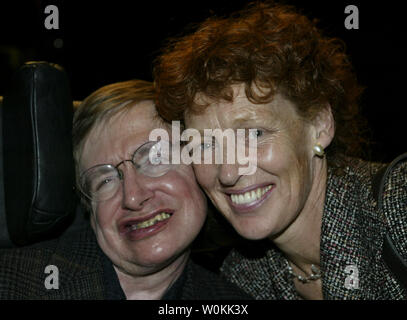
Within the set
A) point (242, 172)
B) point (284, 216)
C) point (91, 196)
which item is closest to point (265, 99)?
point (242, 172)

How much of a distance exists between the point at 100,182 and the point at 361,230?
1.14 metres

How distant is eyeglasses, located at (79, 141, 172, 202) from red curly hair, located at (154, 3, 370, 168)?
16 cm

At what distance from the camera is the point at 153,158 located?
74.3 inches

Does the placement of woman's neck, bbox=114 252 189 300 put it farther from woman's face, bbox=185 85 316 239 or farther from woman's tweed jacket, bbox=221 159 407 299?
woman's tweed jacket, bbox=221 159 407 299

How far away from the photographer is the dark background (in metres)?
3.34

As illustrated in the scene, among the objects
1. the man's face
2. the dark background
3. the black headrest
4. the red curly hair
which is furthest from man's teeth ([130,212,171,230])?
the dark background

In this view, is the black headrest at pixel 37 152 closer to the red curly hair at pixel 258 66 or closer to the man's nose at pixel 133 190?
the man's nose at pixel 133 190

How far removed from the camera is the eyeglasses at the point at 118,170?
1.89m

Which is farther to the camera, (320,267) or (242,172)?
(320,267)

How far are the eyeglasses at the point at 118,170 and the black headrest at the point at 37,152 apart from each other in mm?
172

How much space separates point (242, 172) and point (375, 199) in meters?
0.54

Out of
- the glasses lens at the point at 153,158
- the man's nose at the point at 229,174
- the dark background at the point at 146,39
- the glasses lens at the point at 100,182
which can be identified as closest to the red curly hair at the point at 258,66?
the glasses lens at the point at 153,158

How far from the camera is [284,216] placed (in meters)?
1.75
